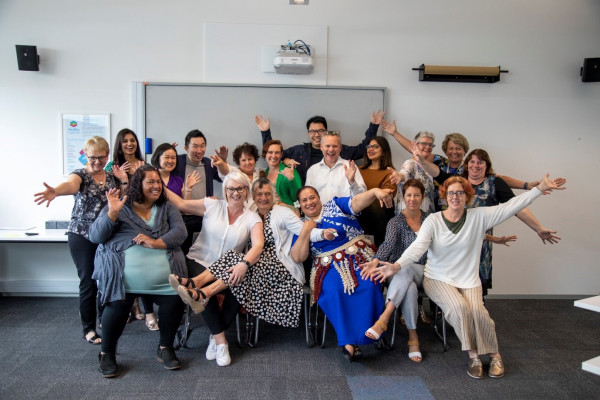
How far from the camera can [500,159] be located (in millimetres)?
4445

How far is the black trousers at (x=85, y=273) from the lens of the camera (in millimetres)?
3148

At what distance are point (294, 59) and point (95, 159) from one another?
79.6 inches

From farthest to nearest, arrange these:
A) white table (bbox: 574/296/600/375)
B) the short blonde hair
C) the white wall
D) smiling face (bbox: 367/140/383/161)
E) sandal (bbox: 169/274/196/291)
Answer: the white wall, smiling face (bbox: 367/140/383/161), the short blonde hair, sandal (bbox: 169/274/196/291), white table (bbox: 574/296/600/375)

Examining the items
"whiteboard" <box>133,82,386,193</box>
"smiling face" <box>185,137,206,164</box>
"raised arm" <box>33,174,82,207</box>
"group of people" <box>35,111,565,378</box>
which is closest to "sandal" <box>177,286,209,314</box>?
"group of people" <box>35,111,565,378</box>

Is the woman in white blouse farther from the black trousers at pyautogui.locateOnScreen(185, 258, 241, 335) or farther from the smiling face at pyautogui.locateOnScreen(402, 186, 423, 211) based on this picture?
the smiling face at pyautogui.locateOnScreen(402, 186, 423, 211)

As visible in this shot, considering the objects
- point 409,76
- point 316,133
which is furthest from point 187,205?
point 409,76

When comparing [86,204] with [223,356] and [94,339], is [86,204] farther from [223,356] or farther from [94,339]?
[223,356]

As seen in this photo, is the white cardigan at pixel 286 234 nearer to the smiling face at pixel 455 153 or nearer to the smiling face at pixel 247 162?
the smiling face at pixel 247 162

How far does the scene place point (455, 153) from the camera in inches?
145

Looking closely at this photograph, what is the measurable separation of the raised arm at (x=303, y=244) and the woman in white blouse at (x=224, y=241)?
26 cm

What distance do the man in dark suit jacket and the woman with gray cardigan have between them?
2.09ft

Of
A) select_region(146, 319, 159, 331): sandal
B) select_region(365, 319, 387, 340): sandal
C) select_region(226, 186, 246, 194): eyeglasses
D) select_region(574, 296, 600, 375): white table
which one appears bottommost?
select_region(146, 319, 159, 331): sandal

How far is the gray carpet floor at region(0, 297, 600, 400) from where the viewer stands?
256 cm

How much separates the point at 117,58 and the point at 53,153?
3.74ft
